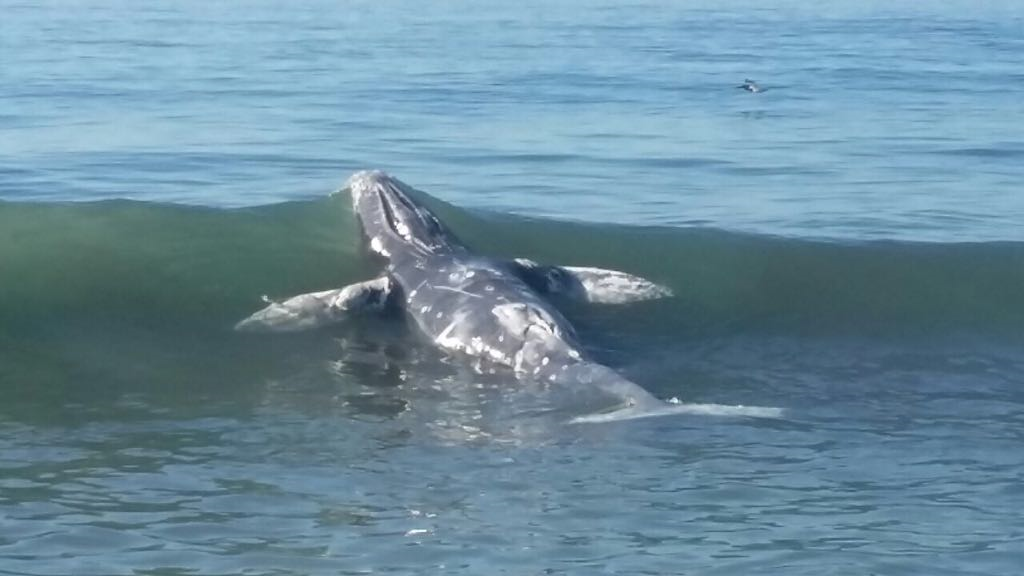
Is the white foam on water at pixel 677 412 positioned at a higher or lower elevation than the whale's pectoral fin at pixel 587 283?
lower

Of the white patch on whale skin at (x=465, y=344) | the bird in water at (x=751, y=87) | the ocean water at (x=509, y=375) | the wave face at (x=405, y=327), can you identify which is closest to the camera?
the ocean water at (x=509, y=375)

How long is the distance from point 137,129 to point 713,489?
1800 centimetres

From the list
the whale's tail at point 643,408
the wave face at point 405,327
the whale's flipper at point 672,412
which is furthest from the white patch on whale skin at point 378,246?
the whale's flipper at point 672,412

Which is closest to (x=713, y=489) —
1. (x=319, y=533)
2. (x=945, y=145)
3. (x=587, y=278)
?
(x=319, y=533)

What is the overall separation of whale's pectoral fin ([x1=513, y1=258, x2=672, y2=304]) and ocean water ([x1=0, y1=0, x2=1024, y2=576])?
22 centimetres

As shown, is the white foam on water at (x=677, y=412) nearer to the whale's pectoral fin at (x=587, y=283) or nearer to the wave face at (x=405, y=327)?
the wave face at (x=405, y=327)

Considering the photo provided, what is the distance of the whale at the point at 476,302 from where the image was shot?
12.7m

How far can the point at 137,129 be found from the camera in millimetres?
26719

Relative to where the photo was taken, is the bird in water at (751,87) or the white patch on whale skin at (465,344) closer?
the white patch on whale skin at (465,344)

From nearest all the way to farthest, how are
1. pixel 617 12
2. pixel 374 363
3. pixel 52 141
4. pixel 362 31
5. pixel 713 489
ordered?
pixel 713 489, pixel 374 363, pixel 52 141, pixel 362 31, pixel 617 12

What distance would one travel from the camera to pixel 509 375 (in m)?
13.2

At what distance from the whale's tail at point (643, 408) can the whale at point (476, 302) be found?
0.01 metres

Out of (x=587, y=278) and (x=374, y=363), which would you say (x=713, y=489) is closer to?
(x=374, y=363)

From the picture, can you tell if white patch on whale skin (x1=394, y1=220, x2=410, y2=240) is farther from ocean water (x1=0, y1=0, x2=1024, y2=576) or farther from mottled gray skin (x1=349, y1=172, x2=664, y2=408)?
ocean water (x1=0, y1=0, x2=1024, y2=576)
